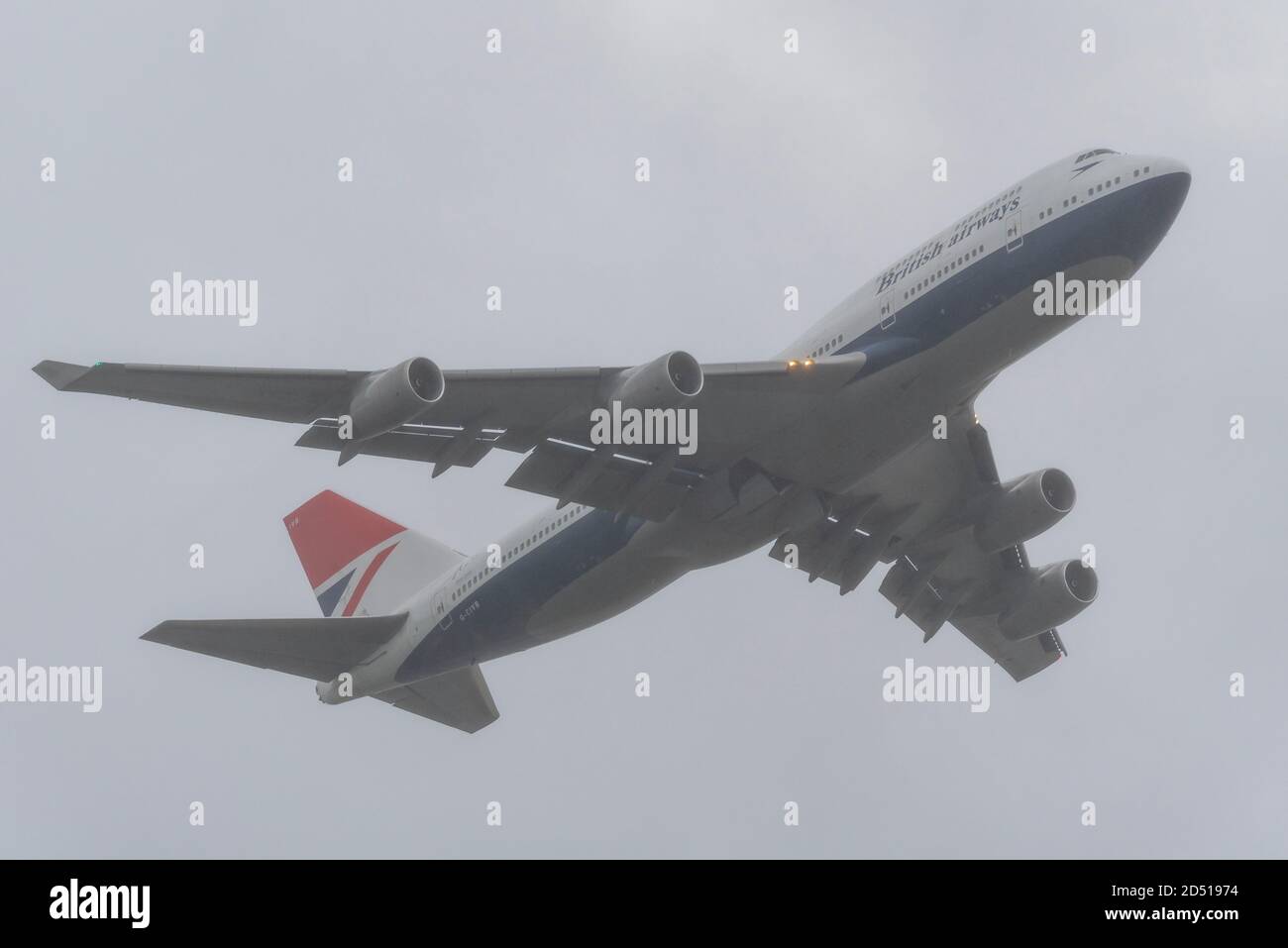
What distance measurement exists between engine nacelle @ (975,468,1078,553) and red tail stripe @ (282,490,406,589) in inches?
661

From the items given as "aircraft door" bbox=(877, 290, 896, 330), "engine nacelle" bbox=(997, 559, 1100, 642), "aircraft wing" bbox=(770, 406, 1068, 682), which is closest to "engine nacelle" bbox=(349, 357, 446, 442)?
"aircraft door" bbox=(877, 290, 896, 330)

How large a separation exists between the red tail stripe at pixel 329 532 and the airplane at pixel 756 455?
333 cm

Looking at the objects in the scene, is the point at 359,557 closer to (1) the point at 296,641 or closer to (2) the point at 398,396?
(1) the point at 296,641

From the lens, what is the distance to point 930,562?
37500 millimetres

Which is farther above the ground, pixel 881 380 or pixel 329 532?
pixel 881 380

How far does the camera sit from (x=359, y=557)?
43.5m

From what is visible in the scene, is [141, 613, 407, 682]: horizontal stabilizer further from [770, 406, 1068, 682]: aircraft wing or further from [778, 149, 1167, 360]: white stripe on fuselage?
[778, 149, 1167, 360]: white stripe on fuselage

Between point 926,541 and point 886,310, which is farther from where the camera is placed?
point 926,541

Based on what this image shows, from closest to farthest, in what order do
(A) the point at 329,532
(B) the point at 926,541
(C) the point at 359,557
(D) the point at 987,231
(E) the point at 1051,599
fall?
(D) the point at 987,231 < (B) the point at 926,541 < (E) the point at 1051,599 < (C) the point at 359,557 < (A) the point at 329,532

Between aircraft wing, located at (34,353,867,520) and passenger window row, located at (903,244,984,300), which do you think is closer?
aircraft wing, located at (34,353,867,520)

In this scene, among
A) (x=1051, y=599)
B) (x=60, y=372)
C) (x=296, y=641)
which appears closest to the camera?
(x=60, y=372)

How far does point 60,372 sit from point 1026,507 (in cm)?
1987

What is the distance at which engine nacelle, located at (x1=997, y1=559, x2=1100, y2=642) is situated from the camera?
124ft
